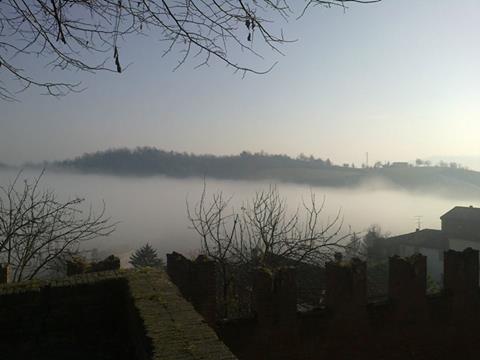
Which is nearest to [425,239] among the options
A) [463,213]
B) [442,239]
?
[442,239]

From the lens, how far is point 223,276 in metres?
13.0

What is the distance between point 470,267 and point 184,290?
5.97 m

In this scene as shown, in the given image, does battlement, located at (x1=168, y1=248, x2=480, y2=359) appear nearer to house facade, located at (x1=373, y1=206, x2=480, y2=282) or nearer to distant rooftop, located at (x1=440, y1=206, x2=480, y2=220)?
house facade, located at (x1=373, y1=206, x2=480, y2=282)

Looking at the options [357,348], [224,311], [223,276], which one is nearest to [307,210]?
[223,276]

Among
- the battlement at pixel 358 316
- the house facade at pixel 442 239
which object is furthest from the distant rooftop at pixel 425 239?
the battlement at pixel 358 316

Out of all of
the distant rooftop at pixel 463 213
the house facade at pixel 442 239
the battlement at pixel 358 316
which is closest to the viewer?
the battlement at pixel 358 316

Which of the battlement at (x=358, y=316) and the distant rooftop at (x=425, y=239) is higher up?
the battlement at (x=358, y=316)

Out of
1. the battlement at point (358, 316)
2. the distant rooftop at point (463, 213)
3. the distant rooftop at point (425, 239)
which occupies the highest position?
the battlement at point (358, 316)

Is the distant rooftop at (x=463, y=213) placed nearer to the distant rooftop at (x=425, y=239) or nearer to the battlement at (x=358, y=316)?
the distant rooftop at (x=425, y=239)

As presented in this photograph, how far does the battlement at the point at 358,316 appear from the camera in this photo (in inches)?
265

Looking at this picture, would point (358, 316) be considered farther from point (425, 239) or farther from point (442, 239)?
point (425, 239)

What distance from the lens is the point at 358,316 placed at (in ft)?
24.8

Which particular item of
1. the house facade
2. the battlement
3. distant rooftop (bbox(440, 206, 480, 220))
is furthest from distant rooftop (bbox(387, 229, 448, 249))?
the battlement

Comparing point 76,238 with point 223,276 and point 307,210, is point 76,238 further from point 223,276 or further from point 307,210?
point 307,210
